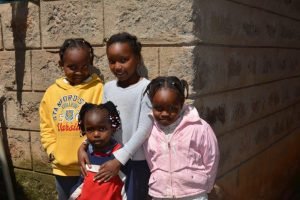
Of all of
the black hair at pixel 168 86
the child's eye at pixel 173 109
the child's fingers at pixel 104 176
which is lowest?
the child's fingers at pixel 104 176

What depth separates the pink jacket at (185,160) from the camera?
2.44m

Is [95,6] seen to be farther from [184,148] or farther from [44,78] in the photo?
[184,148]

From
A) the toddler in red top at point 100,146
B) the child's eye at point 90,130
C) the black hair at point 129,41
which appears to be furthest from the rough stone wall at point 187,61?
the child's eye at point 90,130

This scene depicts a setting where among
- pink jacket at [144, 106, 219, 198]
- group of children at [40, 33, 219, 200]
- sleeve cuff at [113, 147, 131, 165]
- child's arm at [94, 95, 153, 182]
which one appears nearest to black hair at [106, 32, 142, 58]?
group of children at [40, 33, 219, 200]

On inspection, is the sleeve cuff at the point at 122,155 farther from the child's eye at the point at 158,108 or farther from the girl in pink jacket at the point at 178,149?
the child's eye at the point at 158,108

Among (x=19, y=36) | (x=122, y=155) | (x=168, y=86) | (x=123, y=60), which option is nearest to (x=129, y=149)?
(x=122, y=155)

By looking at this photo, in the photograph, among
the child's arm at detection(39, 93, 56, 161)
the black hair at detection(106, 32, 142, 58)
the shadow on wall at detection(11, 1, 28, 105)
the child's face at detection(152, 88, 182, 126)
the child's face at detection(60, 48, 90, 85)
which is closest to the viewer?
the child's face at detection(152, 88, 182, 126)

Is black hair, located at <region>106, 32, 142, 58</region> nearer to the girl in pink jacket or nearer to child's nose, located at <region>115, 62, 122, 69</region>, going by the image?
child's nose, located at <region>115, 62, 122, 69</region>

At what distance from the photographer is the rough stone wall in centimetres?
283

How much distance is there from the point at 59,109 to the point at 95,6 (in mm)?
834

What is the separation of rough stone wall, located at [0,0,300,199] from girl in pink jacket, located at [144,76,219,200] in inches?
14.9

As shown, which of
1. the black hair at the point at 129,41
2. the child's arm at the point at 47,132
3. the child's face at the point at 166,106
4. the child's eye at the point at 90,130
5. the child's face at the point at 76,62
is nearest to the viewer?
the child's face at the point at 166,106

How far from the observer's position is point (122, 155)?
8.20ft

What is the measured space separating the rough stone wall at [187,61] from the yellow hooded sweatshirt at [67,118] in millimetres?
288
